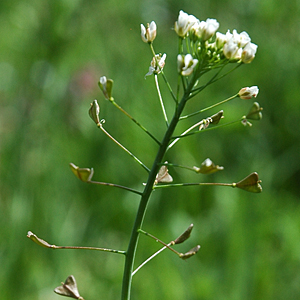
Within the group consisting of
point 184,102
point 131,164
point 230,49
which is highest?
point 230,49

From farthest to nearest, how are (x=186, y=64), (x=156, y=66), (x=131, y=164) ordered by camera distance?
(x=131, y=164) → (x=156, y=66) → (x=186, y=64)

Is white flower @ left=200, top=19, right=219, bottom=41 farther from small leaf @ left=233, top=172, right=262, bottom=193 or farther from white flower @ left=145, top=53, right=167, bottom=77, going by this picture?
small leaf @ left=233, top=172, right=262, bottom=193

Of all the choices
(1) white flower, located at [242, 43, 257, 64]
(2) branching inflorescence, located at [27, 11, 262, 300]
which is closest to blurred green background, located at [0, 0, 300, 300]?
(2) branching inflorescence, located at [27, 11, 262, 300]

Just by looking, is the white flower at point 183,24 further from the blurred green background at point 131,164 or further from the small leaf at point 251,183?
the blurred green background at point 131,164

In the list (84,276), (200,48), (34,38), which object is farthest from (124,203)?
(200,48)

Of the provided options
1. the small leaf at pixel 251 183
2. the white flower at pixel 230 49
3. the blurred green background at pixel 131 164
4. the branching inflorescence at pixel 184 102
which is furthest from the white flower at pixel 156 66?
the blurred green background at pixel 131 164

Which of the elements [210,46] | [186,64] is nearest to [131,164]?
[210,46]

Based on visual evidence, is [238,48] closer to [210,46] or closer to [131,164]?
[210,46]
